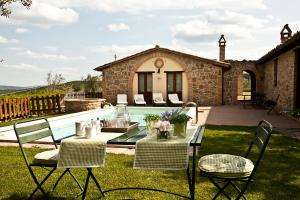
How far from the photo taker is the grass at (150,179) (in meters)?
4.20

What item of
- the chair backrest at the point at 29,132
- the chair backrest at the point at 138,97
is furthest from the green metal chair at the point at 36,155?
the chair backrest at the point at 138,97

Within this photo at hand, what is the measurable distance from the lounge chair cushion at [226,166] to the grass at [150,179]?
823 millimetres

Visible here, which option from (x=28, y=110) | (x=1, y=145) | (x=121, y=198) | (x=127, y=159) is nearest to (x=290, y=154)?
(x=127, y=159)

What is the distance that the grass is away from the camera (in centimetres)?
420

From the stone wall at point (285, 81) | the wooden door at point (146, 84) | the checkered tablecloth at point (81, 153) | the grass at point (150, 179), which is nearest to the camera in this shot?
the checkered tablecloth at point (81, 153)

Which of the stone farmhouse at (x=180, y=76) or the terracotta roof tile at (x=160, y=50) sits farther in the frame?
the stone farmhouse at (x=180, y=76)

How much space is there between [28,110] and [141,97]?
734 centimetres

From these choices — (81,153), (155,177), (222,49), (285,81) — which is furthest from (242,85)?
(81,153)

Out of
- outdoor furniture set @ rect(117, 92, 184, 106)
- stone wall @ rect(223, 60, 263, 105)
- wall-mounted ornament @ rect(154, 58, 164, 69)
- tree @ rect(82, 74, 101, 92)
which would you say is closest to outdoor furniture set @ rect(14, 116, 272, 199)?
outdoor furniture set @ rect(117, 92, 184, 106)

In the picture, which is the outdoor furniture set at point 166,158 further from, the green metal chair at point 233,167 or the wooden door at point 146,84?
the wooden door at point 146,84

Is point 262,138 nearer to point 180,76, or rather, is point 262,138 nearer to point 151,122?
point 151,122

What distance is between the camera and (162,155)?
3.15 meters

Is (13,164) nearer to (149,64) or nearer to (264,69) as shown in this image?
(149,64)

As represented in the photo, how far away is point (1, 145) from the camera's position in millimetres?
7445
